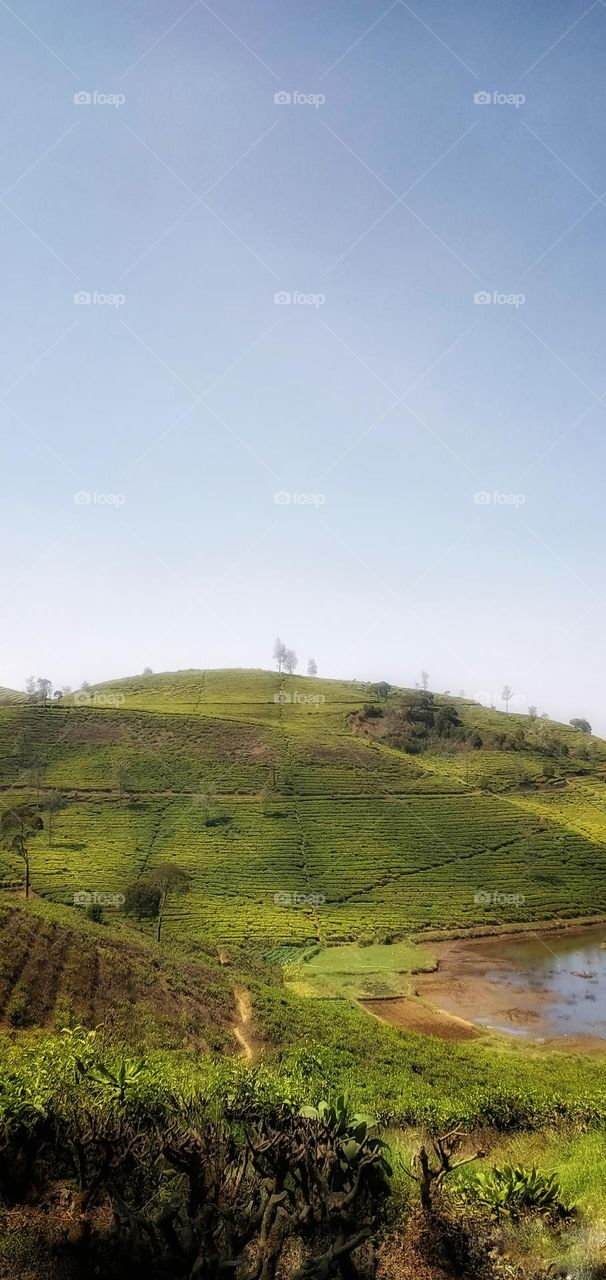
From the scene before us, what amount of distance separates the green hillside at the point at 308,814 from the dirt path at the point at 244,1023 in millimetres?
19274

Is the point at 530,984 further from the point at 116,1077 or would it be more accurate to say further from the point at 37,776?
the point at 37,776

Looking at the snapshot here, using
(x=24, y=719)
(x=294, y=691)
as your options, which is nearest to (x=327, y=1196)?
(x=24, y=719)

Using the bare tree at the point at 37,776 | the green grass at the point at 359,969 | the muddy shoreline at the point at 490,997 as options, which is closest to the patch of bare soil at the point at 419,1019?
the muddy shoreline at the point at 490,997

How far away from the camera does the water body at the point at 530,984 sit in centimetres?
4116

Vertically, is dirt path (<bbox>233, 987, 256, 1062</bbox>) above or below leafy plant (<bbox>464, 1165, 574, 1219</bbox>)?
below

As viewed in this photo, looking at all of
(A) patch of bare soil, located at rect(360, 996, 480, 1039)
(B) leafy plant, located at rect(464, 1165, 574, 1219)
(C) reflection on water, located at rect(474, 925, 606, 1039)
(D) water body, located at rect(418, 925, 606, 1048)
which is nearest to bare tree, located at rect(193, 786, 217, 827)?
(D) water body, located at rect(418, 925, 606, 1048)

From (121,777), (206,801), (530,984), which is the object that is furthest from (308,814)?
(530,984)

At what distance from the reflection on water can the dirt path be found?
50.8 ft

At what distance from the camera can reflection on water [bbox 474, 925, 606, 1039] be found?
1620 inches

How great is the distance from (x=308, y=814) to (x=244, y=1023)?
170 feet

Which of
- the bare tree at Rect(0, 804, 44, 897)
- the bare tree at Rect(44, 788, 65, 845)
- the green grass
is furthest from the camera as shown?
the bare tree at Rect(44, 788, 65, 845)

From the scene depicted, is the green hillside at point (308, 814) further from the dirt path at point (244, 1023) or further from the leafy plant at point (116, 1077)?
the leafy plant at point (116, 1077)

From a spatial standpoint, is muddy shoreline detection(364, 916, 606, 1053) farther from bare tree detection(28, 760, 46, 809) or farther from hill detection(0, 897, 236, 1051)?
bare tree detection(28, 760, 46, 809)

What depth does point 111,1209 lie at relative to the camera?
25.8 feet
